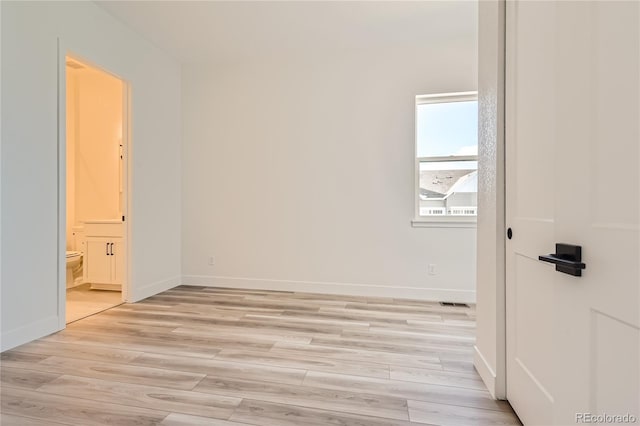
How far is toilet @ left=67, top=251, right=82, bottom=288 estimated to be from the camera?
3572 mm

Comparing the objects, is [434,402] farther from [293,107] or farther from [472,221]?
[293,107]

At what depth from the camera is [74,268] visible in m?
3.79

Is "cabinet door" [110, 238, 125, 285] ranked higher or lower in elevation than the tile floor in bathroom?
higher

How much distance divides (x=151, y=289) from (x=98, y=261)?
83 centimetres

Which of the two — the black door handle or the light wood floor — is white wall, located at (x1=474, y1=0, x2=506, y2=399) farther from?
the black door handle

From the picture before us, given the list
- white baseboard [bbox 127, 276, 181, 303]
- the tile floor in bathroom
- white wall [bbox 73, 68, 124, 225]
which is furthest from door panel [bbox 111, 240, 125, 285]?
white wall [bbox 73, 68, 124, 225]

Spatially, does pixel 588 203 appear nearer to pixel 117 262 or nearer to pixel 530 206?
pixel 530 206

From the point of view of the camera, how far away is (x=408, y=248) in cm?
341

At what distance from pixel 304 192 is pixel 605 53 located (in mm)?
3022

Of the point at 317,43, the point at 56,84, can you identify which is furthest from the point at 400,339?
the point at 56,84

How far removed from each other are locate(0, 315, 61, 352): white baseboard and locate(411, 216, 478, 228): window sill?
11.4 ft

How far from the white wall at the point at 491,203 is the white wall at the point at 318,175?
5.18ft

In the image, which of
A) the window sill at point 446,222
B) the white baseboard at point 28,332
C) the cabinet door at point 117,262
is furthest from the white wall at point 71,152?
the window sill at point 446,222

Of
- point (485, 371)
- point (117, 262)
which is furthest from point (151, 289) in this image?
point (485, 371)
